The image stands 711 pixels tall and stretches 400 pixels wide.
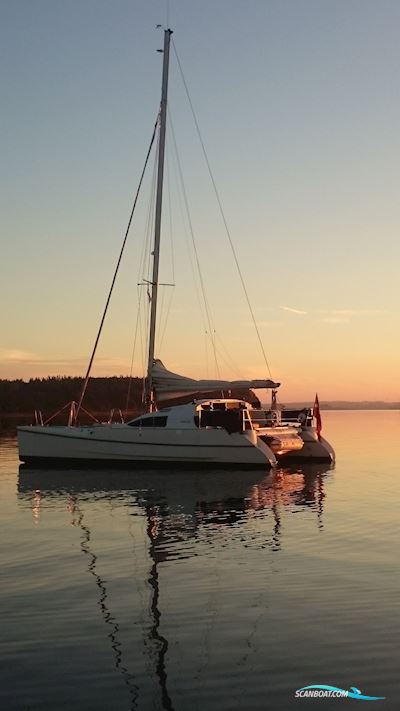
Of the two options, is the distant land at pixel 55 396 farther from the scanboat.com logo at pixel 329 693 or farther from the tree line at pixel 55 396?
the scanboat.com logo at pixel 329 693

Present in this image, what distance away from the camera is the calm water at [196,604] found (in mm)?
7152

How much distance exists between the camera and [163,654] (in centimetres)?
805

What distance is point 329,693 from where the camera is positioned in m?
6.92

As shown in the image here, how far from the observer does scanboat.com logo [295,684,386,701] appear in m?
6.80

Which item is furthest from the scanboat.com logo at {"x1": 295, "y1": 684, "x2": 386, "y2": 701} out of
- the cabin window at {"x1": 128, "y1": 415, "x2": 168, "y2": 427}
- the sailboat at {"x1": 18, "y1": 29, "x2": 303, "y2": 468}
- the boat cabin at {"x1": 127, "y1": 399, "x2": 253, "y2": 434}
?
the cabin window at {"x1": 128, "y1": 415, "x2": 168, "y2": 427}

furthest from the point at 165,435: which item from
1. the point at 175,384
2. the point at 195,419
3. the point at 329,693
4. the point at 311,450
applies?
the point at 329,693

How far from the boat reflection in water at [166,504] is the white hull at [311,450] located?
0.81 meters

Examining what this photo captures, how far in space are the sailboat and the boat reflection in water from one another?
32.0 inches

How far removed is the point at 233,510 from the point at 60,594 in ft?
33.0

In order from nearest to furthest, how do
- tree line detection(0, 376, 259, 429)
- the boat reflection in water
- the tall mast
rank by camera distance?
1. the boat reflection in water
2. the tall mast
3. tree line detection(0, 376, 259, 429)

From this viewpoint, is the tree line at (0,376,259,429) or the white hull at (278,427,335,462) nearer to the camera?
the white hull at (278,427,335,462)

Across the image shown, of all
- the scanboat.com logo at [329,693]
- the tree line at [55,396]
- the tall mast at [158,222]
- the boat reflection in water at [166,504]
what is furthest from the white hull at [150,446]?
the tree line at [55,396]

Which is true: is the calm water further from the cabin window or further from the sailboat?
the cabin window

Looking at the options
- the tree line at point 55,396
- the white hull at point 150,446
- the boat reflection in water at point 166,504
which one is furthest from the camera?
the tree line at point 55,396
